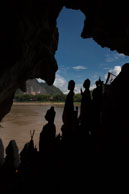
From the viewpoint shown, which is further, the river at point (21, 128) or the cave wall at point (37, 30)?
the river at point (21, 128)

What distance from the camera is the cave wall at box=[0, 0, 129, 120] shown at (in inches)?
135

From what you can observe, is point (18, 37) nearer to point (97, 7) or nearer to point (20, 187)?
point (97, 7)

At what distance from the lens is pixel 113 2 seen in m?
5.28

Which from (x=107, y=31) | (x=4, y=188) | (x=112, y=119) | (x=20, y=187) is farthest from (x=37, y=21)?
(x=4, y=188)

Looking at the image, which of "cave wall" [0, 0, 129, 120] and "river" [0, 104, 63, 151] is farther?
"river" [0, 104, 63, 151]

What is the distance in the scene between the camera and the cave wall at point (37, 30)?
11.3 feet

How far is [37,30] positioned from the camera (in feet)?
16.4

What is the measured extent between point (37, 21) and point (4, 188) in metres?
7.13

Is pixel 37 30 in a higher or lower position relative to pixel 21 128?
higher

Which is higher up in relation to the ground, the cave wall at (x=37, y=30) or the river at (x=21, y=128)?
the cave wall at (x=37, y=30)

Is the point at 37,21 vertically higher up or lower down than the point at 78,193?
higher up

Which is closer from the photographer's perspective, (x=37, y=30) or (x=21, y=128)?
(x=37, y=30)

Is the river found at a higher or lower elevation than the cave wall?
→ lower

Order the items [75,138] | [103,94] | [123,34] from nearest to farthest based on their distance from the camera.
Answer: [75,138]
[103,94]
[123,34]
